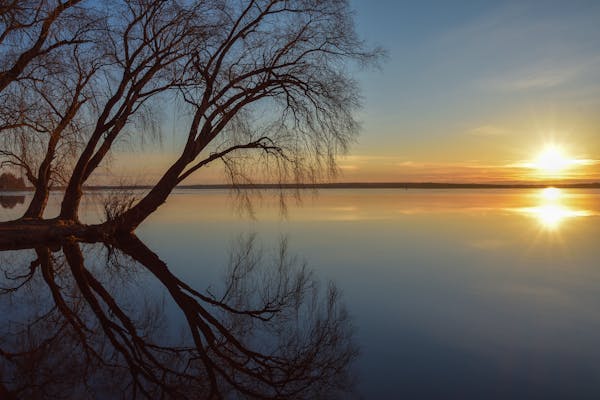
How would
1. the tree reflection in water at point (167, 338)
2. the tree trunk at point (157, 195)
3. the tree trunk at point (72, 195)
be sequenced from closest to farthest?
the tree reflection in water at point (167, 338), the tree trunk at point (157, 195), the tree trunk at point (72, 195)

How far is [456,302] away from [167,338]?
384 cm

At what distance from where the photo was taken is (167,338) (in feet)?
15.8

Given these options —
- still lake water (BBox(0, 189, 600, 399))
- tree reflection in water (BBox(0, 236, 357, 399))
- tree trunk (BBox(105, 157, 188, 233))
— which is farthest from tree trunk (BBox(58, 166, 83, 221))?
tree reflection in water (BBox(0, 236, 357, 399))

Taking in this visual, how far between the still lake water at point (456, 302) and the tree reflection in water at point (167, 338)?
0.37 meters

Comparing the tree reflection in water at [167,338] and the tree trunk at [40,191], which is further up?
the tree trunk at [40,191]

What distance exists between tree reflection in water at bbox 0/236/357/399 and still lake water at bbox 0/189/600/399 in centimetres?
37

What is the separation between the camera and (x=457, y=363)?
4195 mm

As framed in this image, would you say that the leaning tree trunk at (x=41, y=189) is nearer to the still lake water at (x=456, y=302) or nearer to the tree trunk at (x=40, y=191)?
the tree trunk at (x=40, y=191)

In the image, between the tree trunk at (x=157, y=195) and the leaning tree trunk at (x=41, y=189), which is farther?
the leaning tree trunk at (x=41, y=189)

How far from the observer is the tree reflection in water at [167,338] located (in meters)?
3.85

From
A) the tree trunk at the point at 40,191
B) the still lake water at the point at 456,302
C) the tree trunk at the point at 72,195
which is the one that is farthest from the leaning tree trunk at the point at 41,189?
the still lake water at the point at 456,302

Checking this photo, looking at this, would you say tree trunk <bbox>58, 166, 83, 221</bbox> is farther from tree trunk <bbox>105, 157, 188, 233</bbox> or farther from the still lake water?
tree trunk <bbox>105, 157, 188, 233</bbox>

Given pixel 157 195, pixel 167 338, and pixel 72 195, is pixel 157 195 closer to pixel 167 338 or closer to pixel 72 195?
pixel 72 195

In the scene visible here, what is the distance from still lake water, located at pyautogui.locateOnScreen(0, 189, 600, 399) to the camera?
12.8ft
